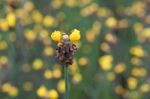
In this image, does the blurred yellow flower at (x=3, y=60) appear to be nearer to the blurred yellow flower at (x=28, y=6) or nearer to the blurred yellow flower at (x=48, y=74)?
the blurred yellow flower at (x=48, y=74)

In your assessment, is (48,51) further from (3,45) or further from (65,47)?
(65,47)

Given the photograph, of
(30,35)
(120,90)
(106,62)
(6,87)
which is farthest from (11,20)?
(120,90)

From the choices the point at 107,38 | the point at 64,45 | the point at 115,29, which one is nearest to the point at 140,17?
the point at 115,29

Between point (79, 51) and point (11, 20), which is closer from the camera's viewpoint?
point (11, 20)

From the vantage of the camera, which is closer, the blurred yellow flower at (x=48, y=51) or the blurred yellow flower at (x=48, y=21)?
the blurred yellow flower at (x=48, y=51)

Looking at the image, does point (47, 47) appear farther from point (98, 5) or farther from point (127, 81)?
point (98, 5)

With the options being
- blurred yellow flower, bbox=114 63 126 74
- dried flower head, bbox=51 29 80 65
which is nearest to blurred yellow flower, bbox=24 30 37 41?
blurred yellow flower, bbox=114 63 126 74

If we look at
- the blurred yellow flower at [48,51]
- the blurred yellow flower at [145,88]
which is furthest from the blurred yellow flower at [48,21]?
the blurred yellow flower at [145,88]
